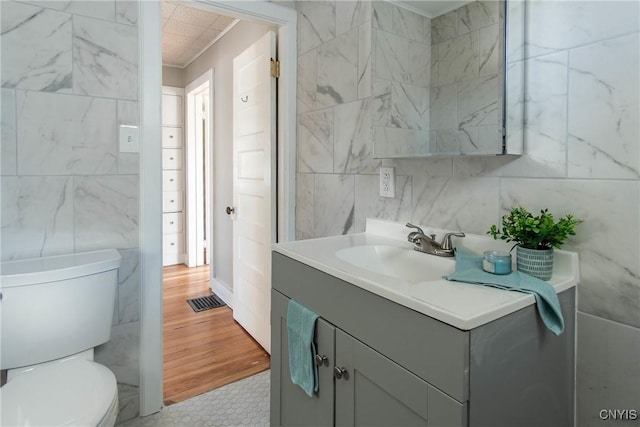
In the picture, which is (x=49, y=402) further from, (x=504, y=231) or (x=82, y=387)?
(x=504, y=231)

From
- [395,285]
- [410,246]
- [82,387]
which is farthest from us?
[410,246]

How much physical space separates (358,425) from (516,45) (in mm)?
1196

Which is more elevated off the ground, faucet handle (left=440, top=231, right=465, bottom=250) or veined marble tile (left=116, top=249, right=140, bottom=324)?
faucet handle (left=440, top=231, right=465, bottom=250)

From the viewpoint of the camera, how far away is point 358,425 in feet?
3.47

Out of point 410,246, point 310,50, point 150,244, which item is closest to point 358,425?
point 410,246

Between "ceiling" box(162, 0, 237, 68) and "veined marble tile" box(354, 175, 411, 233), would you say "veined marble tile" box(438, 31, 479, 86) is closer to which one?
"veined marble tile" box(354, 175, 411, 233)

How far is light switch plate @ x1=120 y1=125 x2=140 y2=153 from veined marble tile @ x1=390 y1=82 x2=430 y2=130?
3.67 ft

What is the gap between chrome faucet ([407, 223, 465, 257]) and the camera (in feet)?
4.19

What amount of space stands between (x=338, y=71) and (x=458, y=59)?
0.67 m

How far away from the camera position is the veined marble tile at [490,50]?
1184 millimetres

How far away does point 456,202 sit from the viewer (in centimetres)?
134

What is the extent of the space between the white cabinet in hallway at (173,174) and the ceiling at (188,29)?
537 mm

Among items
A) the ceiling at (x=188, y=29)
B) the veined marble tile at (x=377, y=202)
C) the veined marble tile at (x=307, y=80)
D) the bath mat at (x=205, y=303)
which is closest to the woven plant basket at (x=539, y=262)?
the veined marble tile at (x=377, y=202)

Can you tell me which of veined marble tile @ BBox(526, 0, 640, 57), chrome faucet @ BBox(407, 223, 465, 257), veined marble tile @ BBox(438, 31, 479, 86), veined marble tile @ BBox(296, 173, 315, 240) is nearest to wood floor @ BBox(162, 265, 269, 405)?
veined marble tile @ BBox(296, 173, 315, 240)
